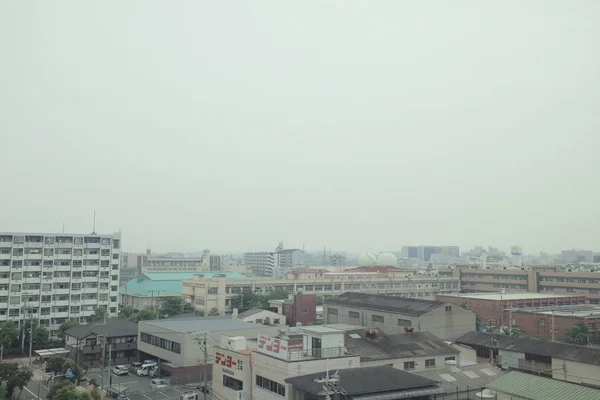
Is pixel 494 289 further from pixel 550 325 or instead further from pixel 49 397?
pixel 49 397

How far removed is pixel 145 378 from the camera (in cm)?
4131

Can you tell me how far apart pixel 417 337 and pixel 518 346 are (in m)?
10.4

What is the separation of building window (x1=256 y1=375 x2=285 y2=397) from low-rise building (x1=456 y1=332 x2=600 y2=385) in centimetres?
1723

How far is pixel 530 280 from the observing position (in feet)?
294

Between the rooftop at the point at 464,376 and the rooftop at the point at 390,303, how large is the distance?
15.2m

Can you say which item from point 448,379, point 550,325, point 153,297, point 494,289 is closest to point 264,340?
point 448,379

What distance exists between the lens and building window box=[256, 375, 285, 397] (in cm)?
2548

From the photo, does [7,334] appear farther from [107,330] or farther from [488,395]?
[488,395]

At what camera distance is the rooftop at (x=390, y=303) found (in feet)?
159

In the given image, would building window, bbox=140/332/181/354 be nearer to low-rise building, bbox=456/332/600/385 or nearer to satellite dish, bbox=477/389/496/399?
low-rise building, bbox=456/332/600/385

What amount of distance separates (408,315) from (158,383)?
23.9 m

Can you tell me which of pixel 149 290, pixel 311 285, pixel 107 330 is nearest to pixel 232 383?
pixel 107 330

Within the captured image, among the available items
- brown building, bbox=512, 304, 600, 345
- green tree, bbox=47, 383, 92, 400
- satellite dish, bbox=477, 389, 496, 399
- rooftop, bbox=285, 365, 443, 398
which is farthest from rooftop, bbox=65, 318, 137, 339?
brown building, bbox=512, 304, 600, 345

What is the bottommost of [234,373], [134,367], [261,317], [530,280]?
[134,367]
